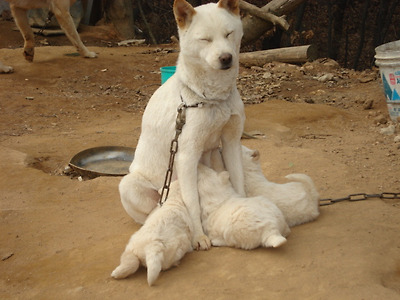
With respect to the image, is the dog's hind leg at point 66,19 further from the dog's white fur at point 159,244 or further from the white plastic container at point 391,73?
the dog's white fur at point 159,244

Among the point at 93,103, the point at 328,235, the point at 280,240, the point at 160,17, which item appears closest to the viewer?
the point at 280,240

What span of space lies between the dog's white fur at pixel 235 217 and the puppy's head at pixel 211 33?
0.79m

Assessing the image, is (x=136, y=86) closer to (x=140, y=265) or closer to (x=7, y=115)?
(x=7, y=115)

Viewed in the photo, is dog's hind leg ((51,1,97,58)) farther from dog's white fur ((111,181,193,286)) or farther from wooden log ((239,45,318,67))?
dog's white fur ((111,181,193,286))

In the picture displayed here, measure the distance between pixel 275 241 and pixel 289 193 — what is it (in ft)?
2.33

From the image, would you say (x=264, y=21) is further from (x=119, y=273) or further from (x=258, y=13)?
(x=119, y=273)

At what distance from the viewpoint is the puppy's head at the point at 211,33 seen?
3129 mm

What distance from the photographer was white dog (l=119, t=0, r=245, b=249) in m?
3.19

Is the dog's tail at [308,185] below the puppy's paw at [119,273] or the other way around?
the other way around

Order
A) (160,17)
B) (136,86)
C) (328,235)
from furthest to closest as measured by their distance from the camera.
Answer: (160,17) < (136,86) < (328,235)

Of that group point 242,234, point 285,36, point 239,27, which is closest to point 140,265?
point 242,234

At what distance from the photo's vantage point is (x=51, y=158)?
18.7 feet

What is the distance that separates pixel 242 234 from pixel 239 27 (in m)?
1.38

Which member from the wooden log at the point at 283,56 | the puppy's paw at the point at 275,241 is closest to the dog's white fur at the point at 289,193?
the puppy's paw at the point at 275,241
